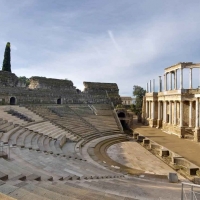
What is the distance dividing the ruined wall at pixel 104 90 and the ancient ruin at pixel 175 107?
298 inches

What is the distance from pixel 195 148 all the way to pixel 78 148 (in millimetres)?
12856

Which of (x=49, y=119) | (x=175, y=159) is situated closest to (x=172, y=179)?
(x=175, y=159)

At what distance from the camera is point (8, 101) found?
30609mm

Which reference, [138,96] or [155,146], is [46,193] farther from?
[138,96]

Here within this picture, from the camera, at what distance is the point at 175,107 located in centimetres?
3238

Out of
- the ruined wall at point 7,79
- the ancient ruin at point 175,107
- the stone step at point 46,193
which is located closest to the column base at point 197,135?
the ancient ruin at point 175,107

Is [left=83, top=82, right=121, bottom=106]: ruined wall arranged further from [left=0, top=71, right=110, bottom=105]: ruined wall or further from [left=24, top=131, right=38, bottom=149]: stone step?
[left=24, top=131, right=38, bottom=149]: stone step

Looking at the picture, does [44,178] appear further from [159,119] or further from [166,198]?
[159,119]

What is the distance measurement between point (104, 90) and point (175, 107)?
64.9 ft

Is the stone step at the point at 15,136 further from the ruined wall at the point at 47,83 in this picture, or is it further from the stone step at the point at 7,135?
the ruined wall at the point at 47,83

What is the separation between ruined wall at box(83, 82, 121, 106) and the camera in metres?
46.6

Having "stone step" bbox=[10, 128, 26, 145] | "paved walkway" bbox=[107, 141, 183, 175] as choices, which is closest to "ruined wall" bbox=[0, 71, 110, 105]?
"stone step" bbox=[10, 128, 26, 145]

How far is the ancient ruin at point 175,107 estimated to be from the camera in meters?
29.6

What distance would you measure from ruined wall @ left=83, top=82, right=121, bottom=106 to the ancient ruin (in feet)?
24.8
